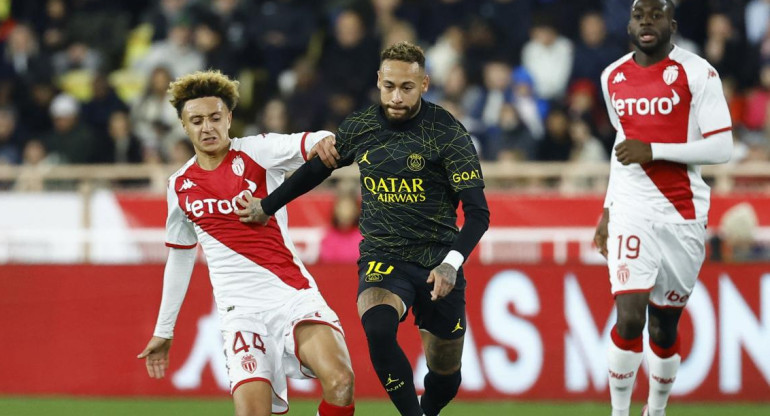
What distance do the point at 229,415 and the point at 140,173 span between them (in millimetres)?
4267

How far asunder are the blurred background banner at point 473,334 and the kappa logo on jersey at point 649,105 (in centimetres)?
307

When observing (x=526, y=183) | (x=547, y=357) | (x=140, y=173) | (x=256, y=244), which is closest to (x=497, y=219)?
(x=526, y=183)

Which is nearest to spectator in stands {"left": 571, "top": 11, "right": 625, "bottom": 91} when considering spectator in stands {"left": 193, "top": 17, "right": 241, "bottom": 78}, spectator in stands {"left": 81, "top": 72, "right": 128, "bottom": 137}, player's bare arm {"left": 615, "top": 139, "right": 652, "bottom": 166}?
spectator in stands {"left": 193, "top": 17, "right": 241, "bottom": 78}

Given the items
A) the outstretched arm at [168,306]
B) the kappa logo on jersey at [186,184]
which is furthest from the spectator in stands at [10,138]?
the kappa logo on jersey at [186,184]

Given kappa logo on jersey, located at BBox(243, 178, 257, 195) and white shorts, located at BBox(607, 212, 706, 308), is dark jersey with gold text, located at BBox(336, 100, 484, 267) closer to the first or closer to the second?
Answer: kappa logo on jersey, located at BBox(243, 178, 257, 195)

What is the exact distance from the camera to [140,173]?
13469 millimetres

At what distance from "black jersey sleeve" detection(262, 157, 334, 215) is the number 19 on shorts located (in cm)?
179

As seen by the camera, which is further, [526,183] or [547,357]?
[526,183]

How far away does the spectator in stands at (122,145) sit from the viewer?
583 inches

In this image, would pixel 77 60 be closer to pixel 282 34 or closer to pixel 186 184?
pixel 282 34

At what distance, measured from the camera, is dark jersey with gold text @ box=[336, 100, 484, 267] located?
717cm

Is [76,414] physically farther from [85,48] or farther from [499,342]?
[85,48]

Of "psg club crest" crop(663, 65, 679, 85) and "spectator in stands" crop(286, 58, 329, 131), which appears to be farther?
"spectator in stands" crop(286, 58, 329, 131)

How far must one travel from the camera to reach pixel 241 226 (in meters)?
7.27
